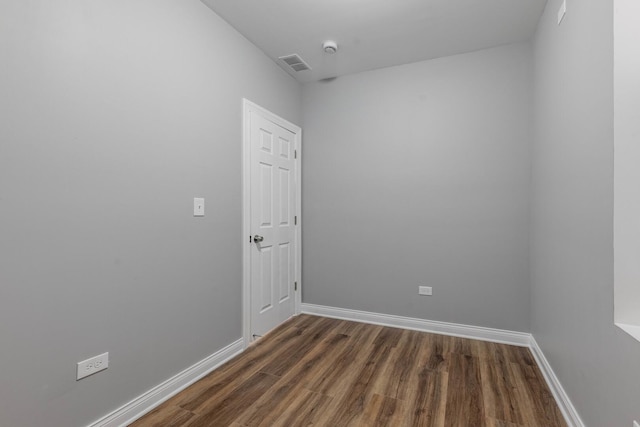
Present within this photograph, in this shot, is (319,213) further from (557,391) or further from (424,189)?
(557,391)

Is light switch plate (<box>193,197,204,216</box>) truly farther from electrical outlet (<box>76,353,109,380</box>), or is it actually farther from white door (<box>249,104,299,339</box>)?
electrical outlet (<box>76,353,109,380</box>)

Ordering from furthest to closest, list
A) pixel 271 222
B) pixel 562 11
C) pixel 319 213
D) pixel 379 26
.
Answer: pixel 319 213
pixel 271 222
pixel 379 26
pixel 562 11

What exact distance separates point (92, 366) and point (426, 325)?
275cm

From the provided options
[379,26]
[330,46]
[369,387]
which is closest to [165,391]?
[369,387]

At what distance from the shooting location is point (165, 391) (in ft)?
6.54

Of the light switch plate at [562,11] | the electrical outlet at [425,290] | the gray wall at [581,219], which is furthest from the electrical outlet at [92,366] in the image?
the light switch plate at [562,11]

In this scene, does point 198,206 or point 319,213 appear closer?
point 198,206

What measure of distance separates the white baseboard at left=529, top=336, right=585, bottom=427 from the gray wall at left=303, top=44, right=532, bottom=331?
0.42 m

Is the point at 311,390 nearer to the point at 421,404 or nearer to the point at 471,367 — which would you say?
the point at 421,404

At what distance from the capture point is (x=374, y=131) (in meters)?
3.35

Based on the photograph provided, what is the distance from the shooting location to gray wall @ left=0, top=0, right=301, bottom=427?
4.43 ft

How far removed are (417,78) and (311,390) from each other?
2.99m

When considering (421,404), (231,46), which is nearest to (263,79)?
(231,46)

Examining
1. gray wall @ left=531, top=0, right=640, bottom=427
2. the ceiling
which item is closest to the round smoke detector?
the ceiling
